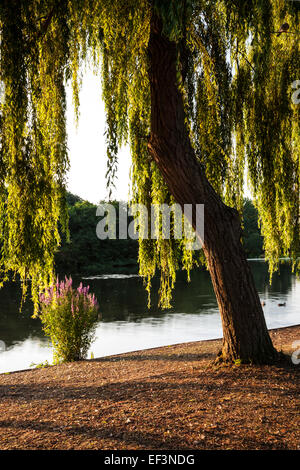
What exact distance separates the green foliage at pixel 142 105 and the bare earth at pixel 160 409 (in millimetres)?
1245

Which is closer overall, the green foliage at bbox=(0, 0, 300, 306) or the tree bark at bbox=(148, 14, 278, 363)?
the green foliage at bbox=(0, 0, 300, 306)

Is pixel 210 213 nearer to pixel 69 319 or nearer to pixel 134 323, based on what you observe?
pixel 69 319

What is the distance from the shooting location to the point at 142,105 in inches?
191

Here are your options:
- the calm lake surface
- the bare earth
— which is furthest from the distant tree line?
the bare earth

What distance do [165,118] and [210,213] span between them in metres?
1.10

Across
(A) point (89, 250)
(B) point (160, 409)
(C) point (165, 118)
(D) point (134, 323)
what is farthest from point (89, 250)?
(B) point (160, 409)

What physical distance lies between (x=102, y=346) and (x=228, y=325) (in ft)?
20.7

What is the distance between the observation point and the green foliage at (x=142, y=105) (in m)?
3.87

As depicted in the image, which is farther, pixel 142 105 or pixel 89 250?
pixel 89 250

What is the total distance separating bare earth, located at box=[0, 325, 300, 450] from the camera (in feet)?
9.16

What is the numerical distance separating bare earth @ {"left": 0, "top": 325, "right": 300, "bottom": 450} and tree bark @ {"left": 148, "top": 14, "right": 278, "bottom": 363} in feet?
1.03

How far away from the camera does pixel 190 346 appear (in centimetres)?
706

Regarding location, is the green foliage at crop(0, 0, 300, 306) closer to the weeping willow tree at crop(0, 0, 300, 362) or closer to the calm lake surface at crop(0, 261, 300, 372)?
the weeping willow tree at crop(0, 0, 300, 362)
